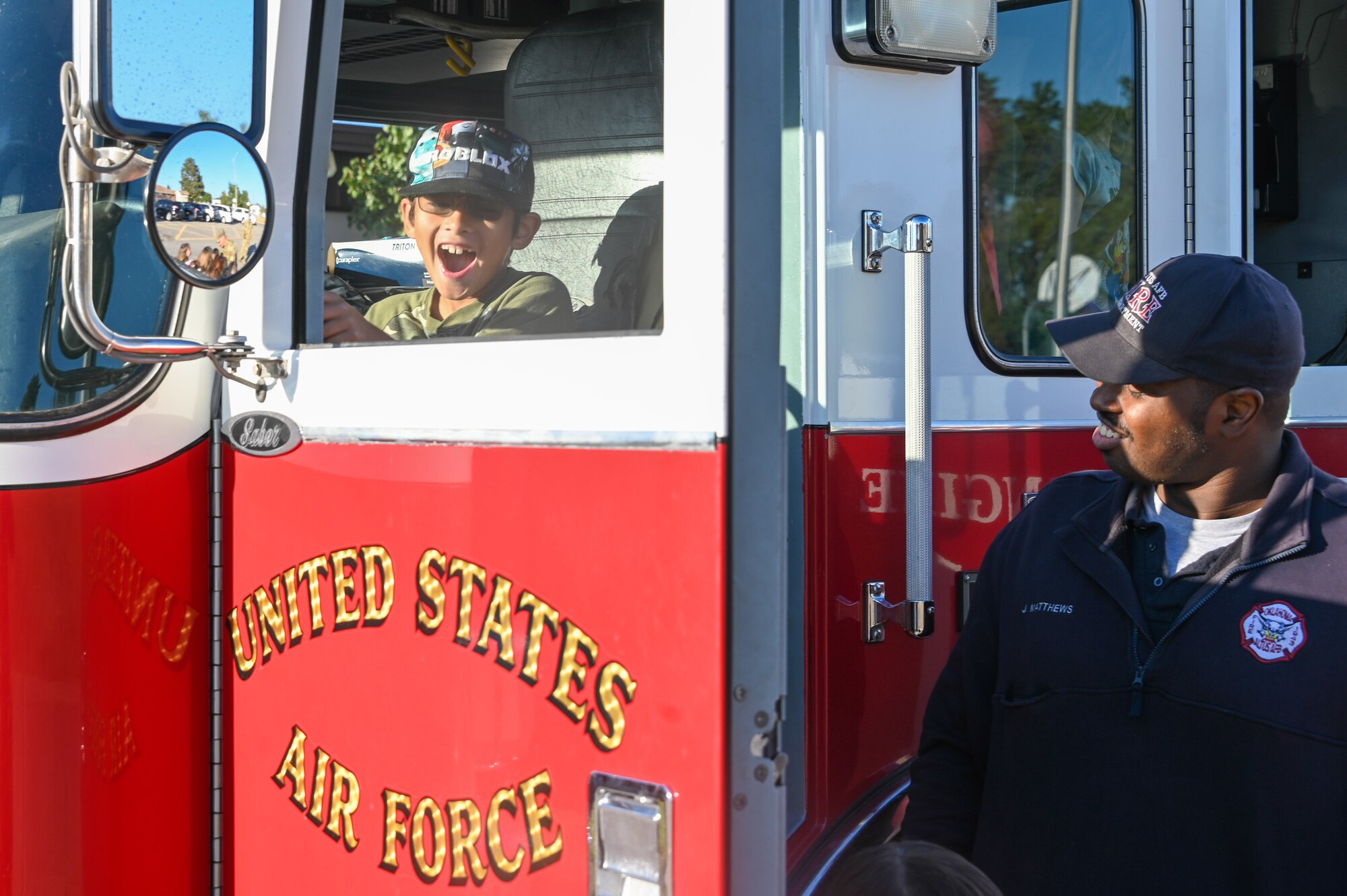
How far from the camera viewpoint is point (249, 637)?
1.83 m

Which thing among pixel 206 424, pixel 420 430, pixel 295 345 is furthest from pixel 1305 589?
pixel 206 424

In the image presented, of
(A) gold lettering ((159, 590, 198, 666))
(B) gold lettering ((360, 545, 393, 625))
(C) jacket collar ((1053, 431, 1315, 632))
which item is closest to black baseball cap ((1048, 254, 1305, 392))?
(C) jacket collar ((1053, 431, 1315, 632))

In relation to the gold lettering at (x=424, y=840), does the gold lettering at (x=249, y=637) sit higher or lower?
higher

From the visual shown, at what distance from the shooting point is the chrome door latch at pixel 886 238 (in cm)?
162

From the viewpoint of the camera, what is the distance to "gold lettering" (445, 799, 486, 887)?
59.8 inches

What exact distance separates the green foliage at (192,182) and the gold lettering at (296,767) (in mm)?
722

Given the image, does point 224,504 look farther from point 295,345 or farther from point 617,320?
point 617,320

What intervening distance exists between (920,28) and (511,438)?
2.35 ft

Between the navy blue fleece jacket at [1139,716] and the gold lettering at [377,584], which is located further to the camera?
the gold lettering at [377,584]

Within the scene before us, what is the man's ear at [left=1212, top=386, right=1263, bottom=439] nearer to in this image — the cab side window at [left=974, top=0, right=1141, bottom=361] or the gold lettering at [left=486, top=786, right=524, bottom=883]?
the cab side window at [left=974, top=0, right=1141, bottom=361]

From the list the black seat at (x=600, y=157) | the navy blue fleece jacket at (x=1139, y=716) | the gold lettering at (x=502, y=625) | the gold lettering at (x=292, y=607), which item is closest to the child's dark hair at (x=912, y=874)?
the navy blue fleece jacket at (x=1139, y=716)

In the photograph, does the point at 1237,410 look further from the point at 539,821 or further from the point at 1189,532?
the point at 539,821

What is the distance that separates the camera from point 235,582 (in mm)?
1854

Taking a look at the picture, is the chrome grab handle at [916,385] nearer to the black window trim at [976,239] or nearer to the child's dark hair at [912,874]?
the black window trim at [976,239]
